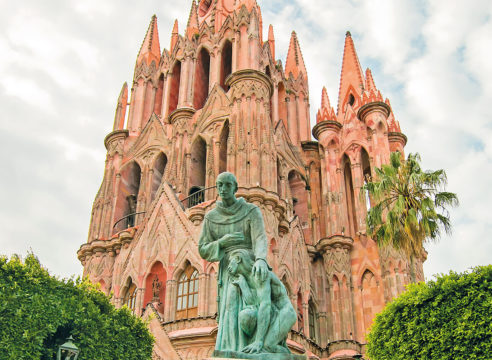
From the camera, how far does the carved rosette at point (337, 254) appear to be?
26.6 meters

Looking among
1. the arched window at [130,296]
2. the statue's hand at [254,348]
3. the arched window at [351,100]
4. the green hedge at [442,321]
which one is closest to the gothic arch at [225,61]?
the arched window at [351,100]

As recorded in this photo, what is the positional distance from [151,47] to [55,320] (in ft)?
83.6

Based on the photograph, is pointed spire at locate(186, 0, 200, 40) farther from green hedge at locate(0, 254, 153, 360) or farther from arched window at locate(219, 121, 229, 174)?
green hedge at locate(0, 254, 153, 360)

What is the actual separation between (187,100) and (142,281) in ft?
35.8

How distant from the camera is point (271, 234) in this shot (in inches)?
922

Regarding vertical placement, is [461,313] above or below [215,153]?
below

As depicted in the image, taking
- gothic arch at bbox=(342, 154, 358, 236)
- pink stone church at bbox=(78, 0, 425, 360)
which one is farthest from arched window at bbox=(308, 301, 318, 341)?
gothic arch at bbox=(342, 154, 358, 236)

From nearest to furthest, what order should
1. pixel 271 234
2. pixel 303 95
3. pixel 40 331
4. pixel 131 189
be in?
pixel 40 331
pixel 271 234
pixel 131 189
pixel 303 95

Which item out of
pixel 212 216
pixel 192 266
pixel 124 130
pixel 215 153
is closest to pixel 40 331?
pixel 212 216

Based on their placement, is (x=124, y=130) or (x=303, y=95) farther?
(x=303, y=95)

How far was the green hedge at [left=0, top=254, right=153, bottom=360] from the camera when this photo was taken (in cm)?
1346

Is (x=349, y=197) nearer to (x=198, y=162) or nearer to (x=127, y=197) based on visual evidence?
(x=198, y=162)

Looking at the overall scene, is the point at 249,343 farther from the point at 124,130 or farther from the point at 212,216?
the point at 124,130

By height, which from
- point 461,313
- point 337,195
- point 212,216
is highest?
point 337,195
